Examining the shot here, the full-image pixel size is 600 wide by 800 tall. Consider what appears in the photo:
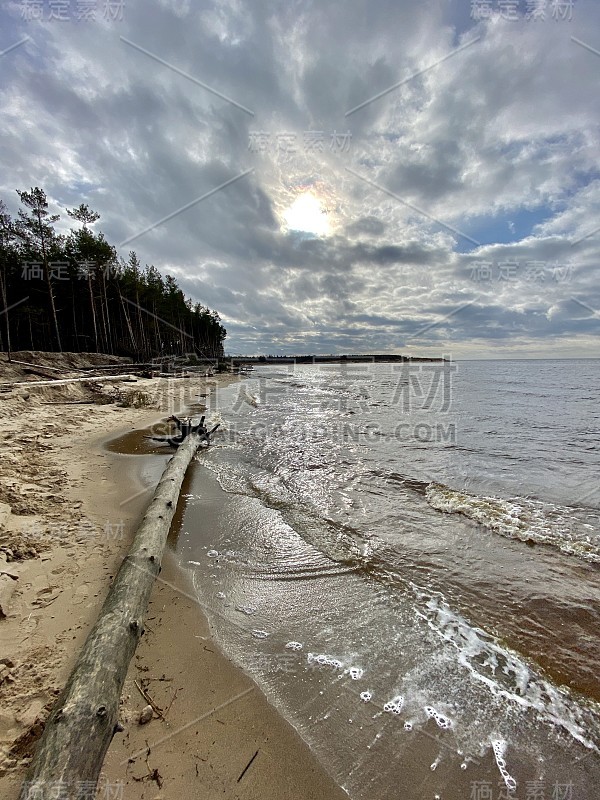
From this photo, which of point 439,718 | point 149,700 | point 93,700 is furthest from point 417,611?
point 93,700

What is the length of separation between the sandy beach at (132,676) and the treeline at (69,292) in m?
31.8

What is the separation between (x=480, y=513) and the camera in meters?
5.93

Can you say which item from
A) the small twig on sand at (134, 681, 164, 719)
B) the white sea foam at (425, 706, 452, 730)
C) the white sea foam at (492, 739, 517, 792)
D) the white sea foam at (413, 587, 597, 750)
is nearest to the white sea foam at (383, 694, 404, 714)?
the white sea foam at (425, 706, 452, 730)

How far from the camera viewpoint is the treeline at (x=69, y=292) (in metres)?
30.0

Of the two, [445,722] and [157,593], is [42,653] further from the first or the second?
[445,722]

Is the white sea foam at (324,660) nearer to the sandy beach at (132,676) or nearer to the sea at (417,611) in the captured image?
the sea at (417,611)

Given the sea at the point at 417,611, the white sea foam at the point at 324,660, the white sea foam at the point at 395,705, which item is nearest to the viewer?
the sea at the point at 417,611

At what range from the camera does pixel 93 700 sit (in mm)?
2125

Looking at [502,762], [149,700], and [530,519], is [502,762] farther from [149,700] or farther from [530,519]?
[530,519]

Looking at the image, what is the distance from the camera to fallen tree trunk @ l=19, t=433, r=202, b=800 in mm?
1765

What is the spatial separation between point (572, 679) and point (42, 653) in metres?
4.36

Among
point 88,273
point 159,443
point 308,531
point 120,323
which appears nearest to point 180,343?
point 120,323

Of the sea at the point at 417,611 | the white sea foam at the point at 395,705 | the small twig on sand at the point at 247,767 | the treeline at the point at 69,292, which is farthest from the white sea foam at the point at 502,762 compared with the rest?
the treeline at the point at 69,292

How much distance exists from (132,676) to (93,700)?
1.57 feet
